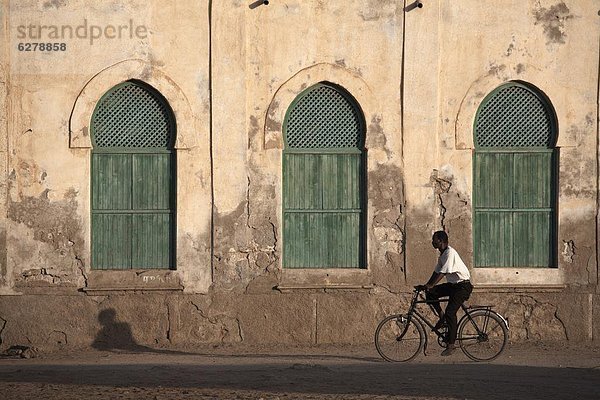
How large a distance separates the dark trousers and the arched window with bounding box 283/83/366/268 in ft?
5.69

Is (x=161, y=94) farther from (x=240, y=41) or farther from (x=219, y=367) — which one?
(x=219, y=367)

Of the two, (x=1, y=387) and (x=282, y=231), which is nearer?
(x=1, y=387)

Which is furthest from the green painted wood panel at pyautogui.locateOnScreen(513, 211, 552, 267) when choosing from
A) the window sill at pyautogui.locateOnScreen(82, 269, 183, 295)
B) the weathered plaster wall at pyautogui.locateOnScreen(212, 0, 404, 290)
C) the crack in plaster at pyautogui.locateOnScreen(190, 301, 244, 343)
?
the window sill at pyautogui.locateOnScreen(82, 269, 183, 295)

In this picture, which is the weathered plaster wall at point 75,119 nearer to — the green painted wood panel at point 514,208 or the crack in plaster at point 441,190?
the crack in plaster at point 441,190

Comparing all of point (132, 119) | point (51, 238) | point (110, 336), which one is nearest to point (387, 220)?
point (132, 119)

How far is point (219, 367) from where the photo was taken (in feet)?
39.5

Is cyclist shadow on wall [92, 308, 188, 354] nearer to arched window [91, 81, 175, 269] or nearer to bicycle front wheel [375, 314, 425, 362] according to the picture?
arched window [91, 81, 175, 269]

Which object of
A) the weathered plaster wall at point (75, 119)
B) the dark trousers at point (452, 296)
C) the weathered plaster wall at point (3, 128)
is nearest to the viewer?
the dark trousers at point (452, 296)

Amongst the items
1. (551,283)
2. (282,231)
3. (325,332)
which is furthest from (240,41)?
(551,283)

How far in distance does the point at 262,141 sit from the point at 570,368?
462 centimetres

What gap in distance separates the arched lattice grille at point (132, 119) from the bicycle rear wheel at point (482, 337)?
4325 millimetres

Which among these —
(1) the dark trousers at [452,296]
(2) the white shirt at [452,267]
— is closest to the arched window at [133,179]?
(1) the dark trousers at [452,296]

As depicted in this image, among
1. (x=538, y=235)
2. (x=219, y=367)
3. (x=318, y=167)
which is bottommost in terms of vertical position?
(x=219, y=367)

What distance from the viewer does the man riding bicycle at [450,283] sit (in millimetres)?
12023
